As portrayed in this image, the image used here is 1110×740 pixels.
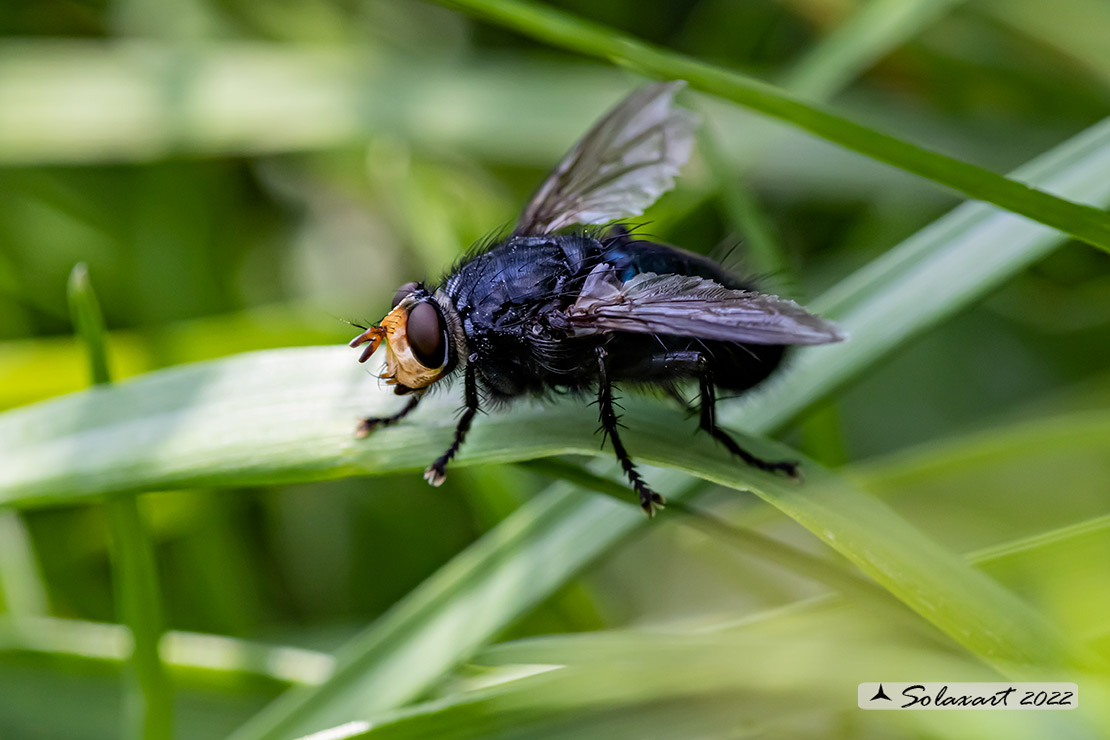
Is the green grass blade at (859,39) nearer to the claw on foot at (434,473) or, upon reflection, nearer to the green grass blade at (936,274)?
the green grass blade at (936,274)

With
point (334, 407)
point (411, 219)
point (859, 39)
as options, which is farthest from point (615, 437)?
point (859, 39)

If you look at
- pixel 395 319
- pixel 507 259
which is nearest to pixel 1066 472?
pixel 507 259

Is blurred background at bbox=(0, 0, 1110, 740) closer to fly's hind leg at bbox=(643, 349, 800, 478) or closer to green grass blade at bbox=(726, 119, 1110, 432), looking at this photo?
green grass blade at bbox=(726, 119, 1110, 432)

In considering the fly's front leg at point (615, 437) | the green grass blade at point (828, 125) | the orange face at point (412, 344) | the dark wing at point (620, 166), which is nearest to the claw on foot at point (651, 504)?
the fly's front leg at point (615, 437)

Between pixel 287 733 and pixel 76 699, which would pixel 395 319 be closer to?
pixel 287 733

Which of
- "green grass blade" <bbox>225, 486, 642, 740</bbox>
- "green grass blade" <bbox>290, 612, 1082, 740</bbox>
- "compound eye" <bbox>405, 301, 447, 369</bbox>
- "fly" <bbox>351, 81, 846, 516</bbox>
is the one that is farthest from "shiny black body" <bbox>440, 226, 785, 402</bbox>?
"green grass blade" <bbox>290, 612, 1082, 740</bbox>

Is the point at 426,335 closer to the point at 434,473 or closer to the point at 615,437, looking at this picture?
the point at 434,473
